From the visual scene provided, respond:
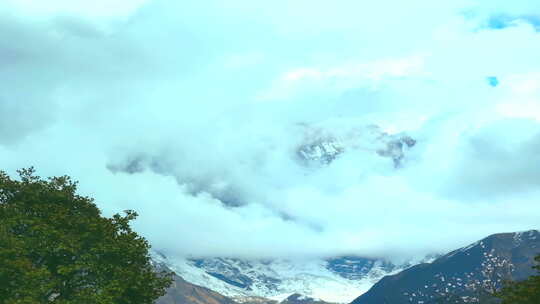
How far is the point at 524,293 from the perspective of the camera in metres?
69.4

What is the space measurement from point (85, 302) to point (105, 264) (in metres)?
5.56

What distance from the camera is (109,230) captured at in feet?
224

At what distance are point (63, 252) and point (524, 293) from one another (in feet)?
155

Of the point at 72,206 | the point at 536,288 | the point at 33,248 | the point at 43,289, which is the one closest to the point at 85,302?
the point at 43,289

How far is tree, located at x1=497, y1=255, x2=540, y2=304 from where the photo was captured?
222 ft

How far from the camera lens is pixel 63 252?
6412cm

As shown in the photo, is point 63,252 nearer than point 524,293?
Yes

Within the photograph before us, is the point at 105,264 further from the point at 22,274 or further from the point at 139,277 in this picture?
the point at 22,274

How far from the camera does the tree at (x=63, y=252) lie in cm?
5906

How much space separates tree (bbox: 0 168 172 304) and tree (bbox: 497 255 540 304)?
3731cm

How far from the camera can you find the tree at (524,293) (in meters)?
67.7

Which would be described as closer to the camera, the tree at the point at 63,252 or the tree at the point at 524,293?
the tree at the point at 63,252

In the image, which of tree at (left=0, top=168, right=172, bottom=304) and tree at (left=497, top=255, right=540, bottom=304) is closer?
tree at (left=0, top=168, right=172, bottom=304)

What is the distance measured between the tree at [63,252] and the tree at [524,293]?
37.3 metres
